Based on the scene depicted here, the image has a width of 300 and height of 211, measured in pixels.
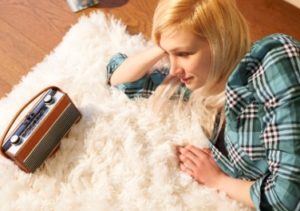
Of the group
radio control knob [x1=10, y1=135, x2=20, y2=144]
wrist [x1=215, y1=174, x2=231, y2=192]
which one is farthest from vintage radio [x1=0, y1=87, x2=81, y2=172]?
wrist [x1=215, y1=174, x2=231, y2=192]

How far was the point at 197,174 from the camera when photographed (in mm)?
1152

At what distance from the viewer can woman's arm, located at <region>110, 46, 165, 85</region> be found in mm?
1161

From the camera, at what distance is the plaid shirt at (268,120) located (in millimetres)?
878

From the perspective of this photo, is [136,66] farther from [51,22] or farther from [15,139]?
[51,22]

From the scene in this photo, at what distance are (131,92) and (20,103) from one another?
0.36 meters

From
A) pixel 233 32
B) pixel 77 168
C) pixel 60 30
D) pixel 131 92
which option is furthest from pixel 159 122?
pixel 60 30

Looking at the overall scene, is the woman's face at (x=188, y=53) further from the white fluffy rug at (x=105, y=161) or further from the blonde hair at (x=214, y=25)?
the white fluffy rug at (x=105, y=161)

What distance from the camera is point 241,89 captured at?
3.21ft

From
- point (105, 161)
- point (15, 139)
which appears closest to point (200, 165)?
point (105, 161)

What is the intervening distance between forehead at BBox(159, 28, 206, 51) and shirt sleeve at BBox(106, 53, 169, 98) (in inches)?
11.4

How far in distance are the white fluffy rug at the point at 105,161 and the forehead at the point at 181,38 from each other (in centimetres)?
35

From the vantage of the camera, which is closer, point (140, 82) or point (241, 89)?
point (241, 89)

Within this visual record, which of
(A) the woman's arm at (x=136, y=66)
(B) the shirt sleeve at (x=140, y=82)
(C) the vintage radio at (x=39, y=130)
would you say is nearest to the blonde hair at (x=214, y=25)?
(A) the woman's arm at (x=136, y=66)

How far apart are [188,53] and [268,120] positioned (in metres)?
0.24
